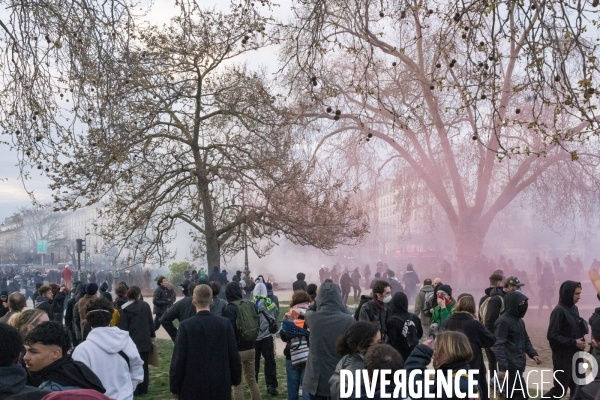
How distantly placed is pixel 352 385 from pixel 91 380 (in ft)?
5.48

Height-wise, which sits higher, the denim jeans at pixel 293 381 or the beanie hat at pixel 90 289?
the beanie hat at pixel 90 289

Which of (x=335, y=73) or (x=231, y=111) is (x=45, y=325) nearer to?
(x=231, y=111)

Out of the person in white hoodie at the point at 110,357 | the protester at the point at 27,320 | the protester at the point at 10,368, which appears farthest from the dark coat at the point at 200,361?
the protester at the point at 10,368

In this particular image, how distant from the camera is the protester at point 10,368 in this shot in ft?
12.3

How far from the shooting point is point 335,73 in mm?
29438

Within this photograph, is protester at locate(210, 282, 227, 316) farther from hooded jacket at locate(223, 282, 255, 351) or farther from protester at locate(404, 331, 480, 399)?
protester at locate(404, 331, 480, 399)

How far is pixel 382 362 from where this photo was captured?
175 inches

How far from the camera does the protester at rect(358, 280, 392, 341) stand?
26.2ft

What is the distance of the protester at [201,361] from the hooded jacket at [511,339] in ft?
11.0

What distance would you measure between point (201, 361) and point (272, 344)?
154 inches

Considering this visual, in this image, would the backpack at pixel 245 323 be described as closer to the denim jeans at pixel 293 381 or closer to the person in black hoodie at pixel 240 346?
the person in black hoodie at pixel 240 346

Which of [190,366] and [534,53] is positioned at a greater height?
[534,53]

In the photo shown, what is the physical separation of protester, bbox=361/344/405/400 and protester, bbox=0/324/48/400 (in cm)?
196

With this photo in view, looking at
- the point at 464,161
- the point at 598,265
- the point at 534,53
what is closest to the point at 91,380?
the point at 534,53
